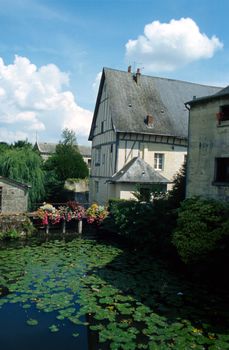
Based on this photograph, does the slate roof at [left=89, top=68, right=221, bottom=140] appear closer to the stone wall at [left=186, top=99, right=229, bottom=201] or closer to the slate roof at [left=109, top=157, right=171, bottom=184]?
the slate roof at [left=109, top=157, right=171, bottom=184]

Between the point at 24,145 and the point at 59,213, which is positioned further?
the point at 24,145

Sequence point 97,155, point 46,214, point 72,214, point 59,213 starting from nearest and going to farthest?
point 46,214
point 59,213
point 72,214
point 97,155

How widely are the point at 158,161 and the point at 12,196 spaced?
1121 cm

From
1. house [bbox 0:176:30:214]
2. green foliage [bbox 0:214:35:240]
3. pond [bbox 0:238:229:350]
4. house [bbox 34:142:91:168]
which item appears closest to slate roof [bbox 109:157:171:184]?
house [bbox 0:176:30:214]

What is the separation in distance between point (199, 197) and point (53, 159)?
23.2 m

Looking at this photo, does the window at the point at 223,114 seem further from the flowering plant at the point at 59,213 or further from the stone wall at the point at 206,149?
the flowering plant at the point at 59,213

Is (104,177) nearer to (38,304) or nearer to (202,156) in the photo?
(202,156)

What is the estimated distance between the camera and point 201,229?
12.4 meters

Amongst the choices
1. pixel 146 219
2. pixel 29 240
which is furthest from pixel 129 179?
pixel 29 240

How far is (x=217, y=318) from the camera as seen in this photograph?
923 centimetres

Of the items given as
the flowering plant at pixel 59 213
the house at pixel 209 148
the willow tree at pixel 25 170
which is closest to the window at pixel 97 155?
the willow tree at pixel 25 170

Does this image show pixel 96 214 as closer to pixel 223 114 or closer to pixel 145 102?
pixel 223 114

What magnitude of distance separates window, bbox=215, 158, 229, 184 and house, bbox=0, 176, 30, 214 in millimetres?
10728

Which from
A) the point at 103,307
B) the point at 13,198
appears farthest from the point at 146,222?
the point at 13,198
